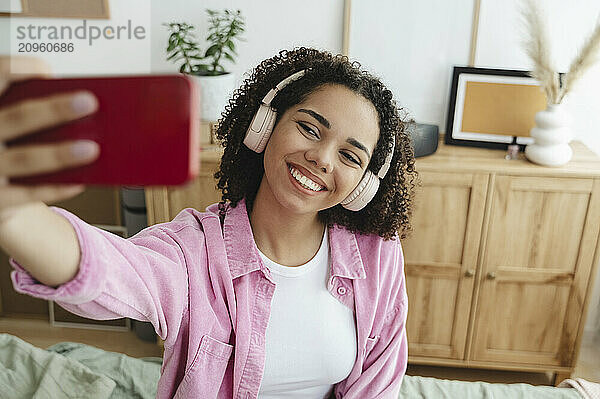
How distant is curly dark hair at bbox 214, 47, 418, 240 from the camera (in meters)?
1.23

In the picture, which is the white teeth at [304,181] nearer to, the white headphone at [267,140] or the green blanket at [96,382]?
the white headphone at [267,140]

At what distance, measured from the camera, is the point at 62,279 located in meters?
0.67

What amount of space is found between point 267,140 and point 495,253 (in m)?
1.44

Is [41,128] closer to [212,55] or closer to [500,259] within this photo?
[212,55]

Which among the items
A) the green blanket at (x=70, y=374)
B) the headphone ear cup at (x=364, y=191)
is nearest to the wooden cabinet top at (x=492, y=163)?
the green blanket at (x=70, y=374)

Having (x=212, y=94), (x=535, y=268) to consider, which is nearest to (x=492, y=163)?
(x=535, y=268)

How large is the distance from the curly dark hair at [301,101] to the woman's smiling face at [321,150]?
0.04 metres

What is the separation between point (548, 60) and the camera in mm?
2201

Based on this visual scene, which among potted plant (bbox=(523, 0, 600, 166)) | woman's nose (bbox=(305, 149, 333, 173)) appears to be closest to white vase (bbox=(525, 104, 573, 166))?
potted plant (bbox=(523, 0, 600, 166))

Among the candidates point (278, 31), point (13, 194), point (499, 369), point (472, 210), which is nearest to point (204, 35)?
point (278, 31)

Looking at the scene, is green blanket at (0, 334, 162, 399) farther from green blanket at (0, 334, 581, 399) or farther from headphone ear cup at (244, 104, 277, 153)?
headphone ear cup at (244, 104, 277, 153)

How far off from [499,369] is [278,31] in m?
1.80

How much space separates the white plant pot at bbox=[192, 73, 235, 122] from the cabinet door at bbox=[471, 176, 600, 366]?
1096 millimetres

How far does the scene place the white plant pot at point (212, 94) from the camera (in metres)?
2.22
